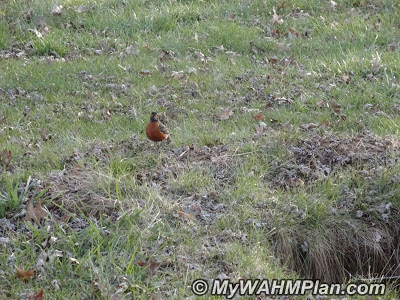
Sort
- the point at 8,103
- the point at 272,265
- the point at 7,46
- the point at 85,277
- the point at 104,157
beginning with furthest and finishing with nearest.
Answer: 1. the point at 7,46
2. the point at 8,103
3. the point at 104,157
4. the point at 272,265
5. the point at 85,277

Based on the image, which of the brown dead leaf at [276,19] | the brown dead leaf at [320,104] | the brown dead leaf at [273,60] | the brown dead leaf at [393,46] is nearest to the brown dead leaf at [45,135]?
the brown dead leaf at [320,104]

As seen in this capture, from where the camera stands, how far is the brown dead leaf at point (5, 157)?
19.1 ft

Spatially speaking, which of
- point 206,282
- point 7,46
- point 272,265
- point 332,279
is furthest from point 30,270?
point 7,46

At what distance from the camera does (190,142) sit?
6316 mm

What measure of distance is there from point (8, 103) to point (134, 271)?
13.6ft

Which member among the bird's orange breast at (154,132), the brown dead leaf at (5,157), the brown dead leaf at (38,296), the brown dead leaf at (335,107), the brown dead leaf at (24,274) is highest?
the brown dead leaf at (38,296)

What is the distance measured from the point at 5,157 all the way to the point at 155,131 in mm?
1518

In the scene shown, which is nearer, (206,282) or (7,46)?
(206,282)

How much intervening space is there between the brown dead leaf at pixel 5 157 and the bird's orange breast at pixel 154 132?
55.0 inches

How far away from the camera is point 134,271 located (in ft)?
14.0

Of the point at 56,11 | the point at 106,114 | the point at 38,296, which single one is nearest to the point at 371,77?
the point at 106,114

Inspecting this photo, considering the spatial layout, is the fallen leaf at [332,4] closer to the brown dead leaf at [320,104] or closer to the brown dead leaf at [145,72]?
the brown dead leaf at [320,104]

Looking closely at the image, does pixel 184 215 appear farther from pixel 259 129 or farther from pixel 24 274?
pixel 259 129

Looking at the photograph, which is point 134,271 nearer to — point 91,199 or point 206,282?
point 206,282
